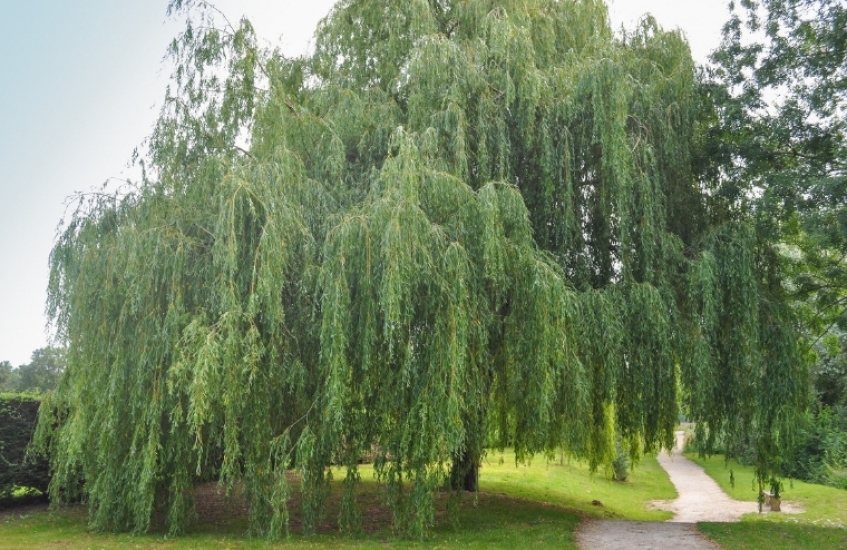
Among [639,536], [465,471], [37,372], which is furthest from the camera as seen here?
[37,372]

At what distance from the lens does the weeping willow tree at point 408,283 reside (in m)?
8.66

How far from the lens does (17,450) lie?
13312 mm

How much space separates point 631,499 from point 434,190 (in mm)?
13995

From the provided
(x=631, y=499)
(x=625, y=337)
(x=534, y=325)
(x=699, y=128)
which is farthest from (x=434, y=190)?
(x=631, y=499)

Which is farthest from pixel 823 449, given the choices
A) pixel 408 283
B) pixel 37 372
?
pixel 37 372

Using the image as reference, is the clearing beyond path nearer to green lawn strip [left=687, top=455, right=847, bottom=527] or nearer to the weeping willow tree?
green lawn strip [left=687, top=455, right=847, bottom=527]

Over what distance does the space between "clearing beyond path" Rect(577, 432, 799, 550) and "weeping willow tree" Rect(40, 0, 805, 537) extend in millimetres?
1353

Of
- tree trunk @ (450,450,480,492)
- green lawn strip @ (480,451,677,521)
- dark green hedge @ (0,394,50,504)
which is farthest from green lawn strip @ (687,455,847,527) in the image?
dark green hedge @ (0,394,50,504)

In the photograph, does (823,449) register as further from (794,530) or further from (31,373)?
(31,373)

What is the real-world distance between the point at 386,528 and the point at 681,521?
653cm

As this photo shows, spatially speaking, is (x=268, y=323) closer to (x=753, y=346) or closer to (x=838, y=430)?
(x=753, y=346)

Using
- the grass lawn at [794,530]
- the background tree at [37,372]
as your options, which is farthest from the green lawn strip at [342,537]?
the background tree at [37,372]

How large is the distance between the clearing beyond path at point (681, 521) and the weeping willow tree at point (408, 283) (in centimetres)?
135

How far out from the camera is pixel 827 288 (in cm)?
1328
